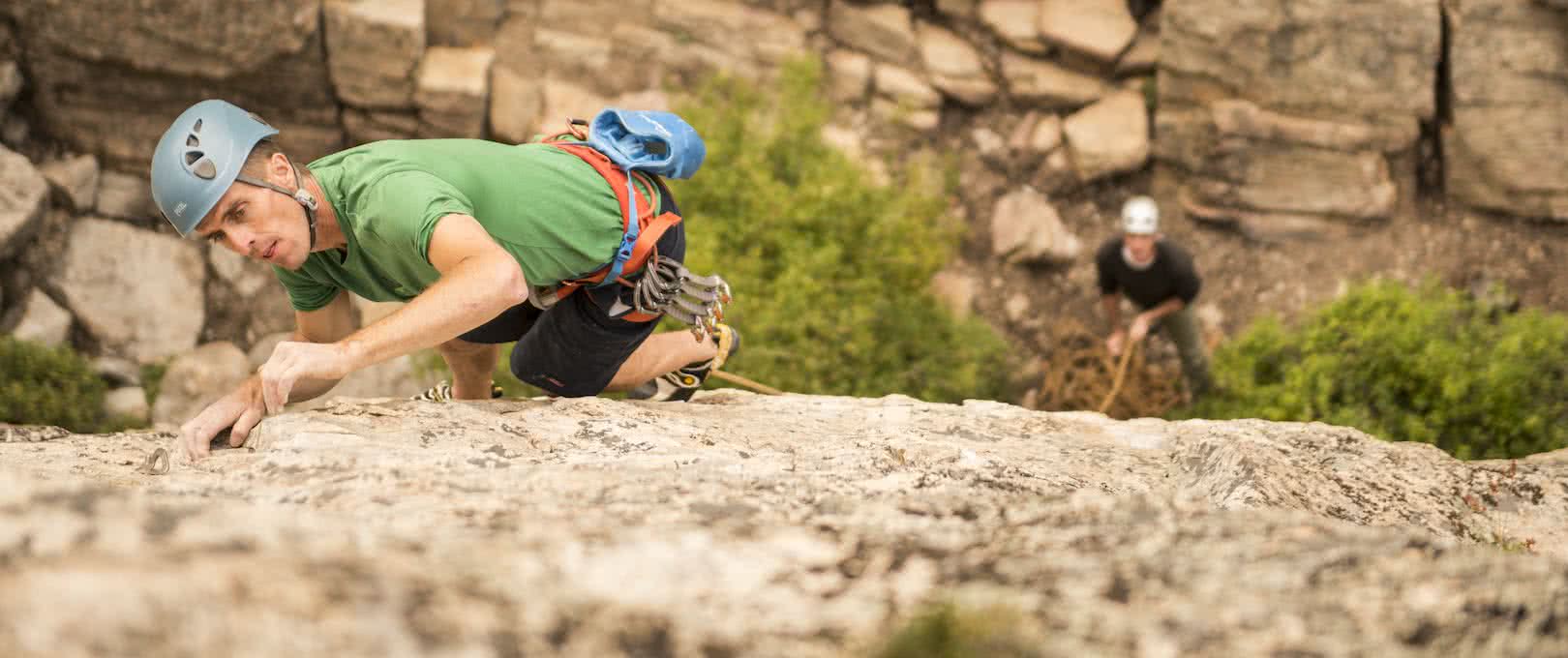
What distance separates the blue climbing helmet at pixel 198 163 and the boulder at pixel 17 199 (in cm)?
876

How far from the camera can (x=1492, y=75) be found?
10.7 metres

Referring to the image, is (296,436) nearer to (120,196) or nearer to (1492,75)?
(120,196)

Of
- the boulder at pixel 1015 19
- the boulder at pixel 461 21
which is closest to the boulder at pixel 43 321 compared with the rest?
the boulder at pixel 461 21

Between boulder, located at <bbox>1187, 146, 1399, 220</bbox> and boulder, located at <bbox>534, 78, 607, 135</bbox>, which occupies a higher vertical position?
boulder, located at <bbox>534, 78, 607, 135</bbox>

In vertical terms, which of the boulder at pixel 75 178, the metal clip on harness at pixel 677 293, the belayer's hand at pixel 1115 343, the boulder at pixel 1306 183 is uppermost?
the metal clip on harness at pixel 677 293

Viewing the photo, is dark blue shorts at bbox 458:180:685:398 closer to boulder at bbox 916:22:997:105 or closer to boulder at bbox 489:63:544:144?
boulder at bbox 489:63:544:144

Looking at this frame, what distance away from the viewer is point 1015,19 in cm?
1193

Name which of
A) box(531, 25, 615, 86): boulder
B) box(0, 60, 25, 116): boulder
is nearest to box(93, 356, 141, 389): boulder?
box(0, 60, 25, 116): boulder

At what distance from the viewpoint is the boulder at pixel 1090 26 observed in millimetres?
11805

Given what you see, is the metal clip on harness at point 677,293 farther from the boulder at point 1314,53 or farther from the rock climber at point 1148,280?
the boulder at point 1314,53

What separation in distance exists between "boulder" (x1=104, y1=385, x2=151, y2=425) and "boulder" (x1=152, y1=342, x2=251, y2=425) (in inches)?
3.8

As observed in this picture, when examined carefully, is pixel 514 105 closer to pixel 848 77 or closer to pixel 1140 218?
pixel 848 77

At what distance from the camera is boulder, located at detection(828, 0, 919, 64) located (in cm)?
1202

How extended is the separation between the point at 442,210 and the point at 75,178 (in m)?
9.80
